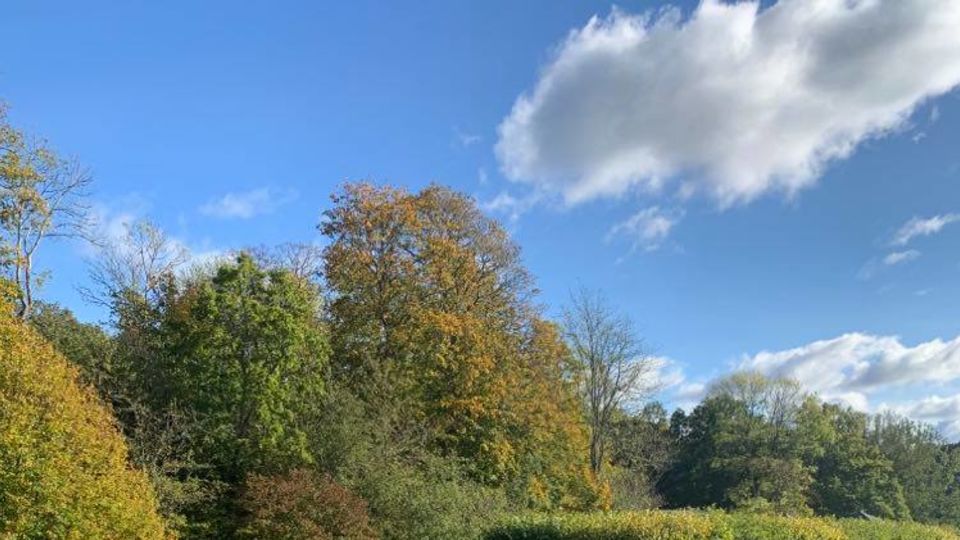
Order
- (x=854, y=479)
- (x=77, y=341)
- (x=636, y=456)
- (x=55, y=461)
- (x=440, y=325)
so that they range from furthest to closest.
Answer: (x=854, y=479), (x=636, y=456), (x=440, y=325), (x=77, y=341), (x=55, y=461)

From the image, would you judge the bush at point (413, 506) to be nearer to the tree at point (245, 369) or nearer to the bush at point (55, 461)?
the tree at point (245, 369)

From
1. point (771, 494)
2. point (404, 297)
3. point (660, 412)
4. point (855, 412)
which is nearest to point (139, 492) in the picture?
point (404, 297)

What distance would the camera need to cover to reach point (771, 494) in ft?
169

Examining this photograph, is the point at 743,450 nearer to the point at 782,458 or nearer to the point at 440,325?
the point at 782,458

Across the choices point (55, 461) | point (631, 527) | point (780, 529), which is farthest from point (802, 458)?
point (55, 461)

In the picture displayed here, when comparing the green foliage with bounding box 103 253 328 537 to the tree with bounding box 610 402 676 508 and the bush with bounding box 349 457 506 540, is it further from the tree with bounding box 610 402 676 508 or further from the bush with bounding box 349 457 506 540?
the tree with bounding box 610 402 676 508

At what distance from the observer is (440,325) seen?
25.1 m

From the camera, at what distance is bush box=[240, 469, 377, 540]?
1559cm

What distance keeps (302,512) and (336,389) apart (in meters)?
5.38

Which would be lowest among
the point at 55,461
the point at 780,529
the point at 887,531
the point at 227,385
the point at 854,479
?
the point at 780,529

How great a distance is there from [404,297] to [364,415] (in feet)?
20.8

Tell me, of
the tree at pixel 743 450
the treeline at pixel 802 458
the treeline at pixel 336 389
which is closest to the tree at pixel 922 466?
the treeline at pixel 802 458

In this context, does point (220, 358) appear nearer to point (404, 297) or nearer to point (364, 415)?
point (364, 415)

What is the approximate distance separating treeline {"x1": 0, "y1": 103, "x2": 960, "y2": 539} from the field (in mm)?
2193
